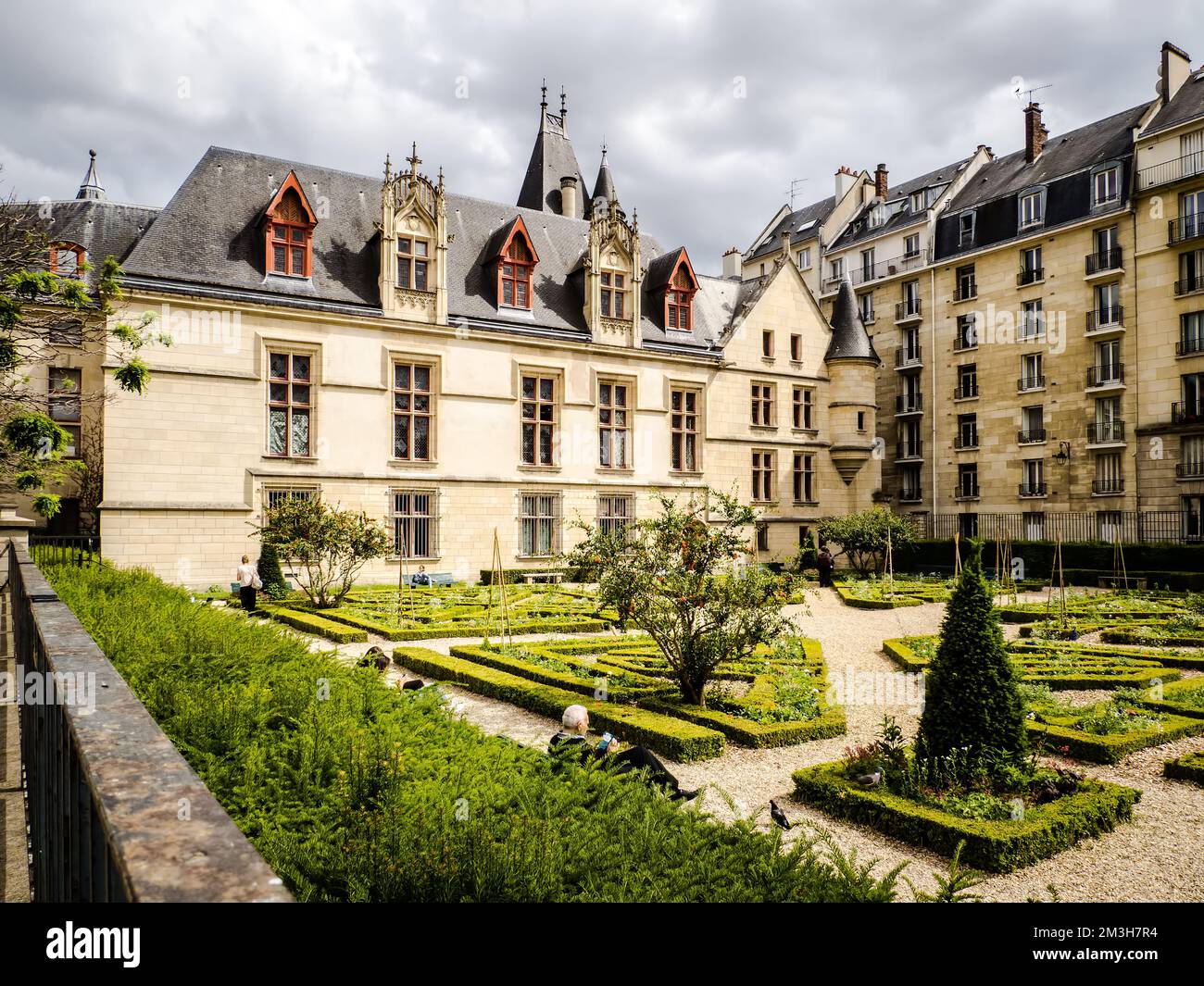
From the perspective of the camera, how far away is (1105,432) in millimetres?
33688

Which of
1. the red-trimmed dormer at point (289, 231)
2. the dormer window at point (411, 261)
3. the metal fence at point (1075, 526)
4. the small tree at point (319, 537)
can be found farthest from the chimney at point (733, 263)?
the small tree at point (319, 537)

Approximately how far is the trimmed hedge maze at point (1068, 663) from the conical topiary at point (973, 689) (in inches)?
Answer: 158

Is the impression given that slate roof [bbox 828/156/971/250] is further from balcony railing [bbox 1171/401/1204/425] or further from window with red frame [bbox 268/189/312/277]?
window with red frame [bbox 268/189/312/277]

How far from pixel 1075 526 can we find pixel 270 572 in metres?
30.3

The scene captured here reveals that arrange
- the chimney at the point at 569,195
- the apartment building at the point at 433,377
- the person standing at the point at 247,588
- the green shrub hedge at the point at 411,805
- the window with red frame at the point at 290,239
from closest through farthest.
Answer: the green shrub hedge at the point at 411,805
the person standing at the point at 247,588
the apartment building at the point at 433,377
the window with red frame at the point at 290,239
the chimney at the point at 569,195

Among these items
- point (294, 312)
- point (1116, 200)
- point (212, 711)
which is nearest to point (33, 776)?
point (212, 711)

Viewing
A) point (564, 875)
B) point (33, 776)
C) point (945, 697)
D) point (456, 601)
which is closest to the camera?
point (564, 875)

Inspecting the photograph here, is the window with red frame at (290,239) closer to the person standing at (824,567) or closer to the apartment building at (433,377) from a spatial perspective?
the apartment building at (433,377)

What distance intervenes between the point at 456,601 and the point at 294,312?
35.4ft

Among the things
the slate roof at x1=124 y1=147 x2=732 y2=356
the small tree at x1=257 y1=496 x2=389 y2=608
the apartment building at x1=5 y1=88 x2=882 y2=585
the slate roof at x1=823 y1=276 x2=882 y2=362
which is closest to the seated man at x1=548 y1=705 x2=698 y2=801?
the small tree at x1=257 y1=496 x2=389 y2=608

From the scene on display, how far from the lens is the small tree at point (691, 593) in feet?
35.3

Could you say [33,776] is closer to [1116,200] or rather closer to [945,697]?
[945,697]

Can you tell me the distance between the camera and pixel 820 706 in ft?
35.3

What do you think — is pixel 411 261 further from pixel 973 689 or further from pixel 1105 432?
pixel 1105 432
